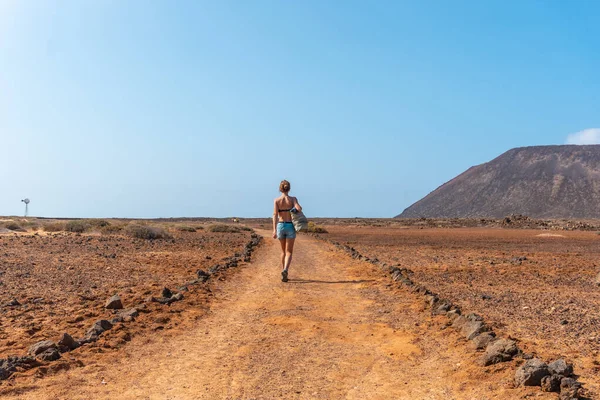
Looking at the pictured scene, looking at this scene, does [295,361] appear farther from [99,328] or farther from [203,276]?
[203,276]

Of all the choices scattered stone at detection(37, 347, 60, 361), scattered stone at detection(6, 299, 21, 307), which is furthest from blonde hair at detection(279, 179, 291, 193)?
scattered stone at detection(37, 347, 60, 361)

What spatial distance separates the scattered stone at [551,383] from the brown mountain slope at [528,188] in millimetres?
155524

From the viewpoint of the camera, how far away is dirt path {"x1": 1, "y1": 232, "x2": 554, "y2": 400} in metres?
5.20

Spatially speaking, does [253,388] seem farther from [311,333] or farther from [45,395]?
[311,333]

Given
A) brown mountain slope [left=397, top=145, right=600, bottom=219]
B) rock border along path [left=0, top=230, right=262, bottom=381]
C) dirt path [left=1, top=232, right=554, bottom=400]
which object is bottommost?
dirt path [left=1, top=232, right=554, bottom=400]

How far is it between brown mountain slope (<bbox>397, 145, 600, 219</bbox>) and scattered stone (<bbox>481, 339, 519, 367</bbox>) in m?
155

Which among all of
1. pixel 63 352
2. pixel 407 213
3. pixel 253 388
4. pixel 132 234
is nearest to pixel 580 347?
pixel 253 388

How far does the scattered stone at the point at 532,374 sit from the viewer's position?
201 inches

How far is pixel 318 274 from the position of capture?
47.8ft

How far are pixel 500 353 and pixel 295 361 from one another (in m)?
2.18

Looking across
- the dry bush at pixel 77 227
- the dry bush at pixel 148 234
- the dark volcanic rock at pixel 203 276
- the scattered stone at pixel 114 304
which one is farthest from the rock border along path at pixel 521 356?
the dry bush at pixel 77 227

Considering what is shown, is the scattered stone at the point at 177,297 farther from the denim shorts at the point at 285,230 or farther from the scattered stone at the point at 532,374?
the scattered stone at the point at 532,374

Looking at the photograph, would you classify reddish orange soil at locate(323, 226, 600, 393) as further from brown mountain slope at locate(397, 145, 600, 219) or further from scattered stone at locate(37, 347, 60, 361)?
brown mountain slope at locate(397, 145, 600, 219)

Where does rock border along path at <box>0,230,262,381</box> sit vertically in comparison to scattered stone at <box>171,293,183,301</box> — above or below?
below
